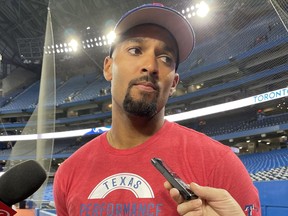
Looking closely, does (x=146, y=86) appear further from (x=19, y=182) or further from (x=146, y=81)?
(x=19, y=182)

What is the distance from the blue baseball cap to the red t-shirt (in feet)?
1.04

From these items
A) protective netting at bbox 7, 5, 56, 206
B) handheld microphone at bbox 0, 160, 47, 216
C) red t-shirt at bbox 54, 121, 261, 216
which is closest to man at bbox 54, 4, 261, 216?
red t-shirt at bbox 54, 121, 261, 216

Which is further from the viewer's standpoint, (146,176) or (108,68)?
(108,68)

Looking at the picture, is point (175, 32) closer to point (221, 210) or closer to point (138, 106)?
point (138, 106)

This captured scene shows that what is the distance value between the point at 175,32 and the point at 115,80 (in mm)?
269

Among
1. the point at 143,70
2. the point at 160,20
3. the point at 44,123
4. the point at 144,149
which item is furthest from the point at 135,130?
the point at 44,123

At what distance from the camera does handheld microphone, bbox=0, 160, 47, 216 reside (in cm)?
70

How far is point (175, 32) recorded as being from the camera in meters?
1.06

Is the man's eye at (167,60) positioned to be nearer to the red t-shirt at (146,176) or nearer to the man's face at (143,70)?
the man's face at (143,70)

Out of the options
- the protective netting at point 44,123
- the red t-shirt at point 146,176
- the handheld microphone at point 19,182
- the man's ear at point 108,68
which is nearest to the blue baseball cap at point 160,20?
the man's ear at point 108,68

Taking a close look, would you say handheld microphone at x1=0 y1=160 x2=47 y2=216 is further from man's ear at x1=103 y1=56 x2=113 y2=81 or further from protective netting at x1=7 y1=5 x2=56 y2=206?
protective netting at x1=7 y1=5 x2=56 y2=206

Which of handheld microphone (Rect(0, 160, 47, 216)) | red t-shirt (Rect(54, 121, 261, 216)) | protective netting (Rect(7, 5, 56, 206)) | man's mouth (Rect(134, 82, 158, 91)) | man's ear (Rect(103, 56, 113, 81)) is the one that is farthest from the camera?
protective netting (Rect(7, 5, 56, 206))

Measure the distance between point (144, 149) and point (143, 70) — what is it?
0.24 m

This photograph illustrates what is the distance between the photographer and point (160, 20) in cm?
104
